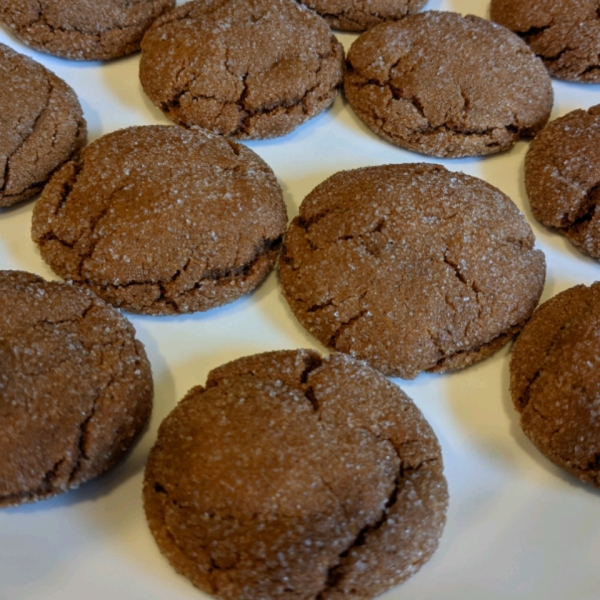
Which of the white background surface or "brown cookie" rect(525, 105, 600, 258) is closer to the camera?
the white background surface

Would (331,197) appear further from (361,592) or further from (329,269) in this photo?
(361,592)

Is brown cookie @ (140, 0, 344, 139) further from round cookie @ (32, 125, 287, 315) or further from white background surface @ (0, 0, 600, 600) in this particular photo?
round cookie @ (32, 125, 287, 315)

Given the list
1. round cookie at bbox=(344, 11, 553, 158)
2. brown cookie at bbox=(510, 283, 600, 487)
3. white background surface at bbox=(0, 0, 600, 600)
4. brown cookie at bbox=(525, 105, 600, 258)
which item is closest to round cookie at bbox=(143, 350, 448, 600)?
white background surface at bbox=(0, 0, 600, 600)

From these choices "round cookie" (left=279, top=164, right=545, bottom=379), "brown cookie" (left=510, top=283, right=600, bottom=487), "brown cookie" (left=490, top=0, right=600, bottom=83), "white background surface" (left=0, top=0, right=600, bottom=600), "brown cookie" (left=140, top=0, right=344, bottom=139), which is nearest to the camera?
"white background surface" (left=0, top=0, right=600, bottom=600)

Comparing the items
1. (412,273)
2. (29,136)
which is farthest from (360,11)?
(29,136)

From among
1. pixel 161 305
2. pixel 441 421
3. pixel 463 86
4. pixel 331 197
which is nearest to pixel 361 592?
pixel 441 421

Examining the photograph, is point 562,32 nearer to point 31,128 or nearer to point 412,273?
point 412,273
